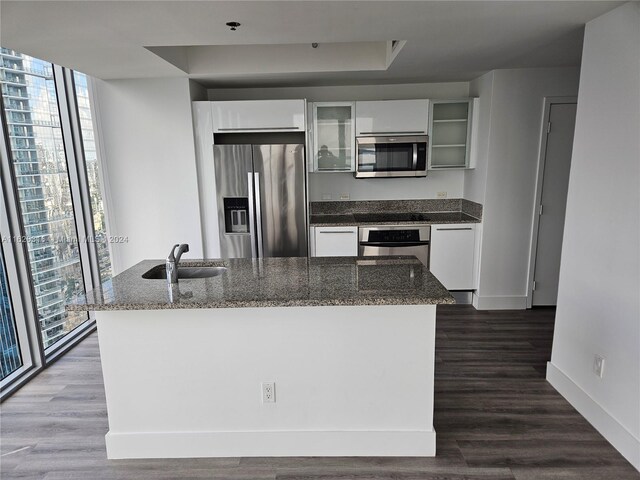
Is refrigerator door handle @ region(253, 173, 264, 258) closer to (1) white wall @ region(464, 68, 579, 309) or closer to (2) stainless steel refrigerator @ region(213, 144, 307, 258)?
(2) stainless steel refrigerator @ region(213, 144, 307, 258)

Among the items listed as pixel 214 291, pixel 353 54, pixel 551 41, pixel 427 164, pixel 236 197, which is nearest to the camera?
pixel 214 291

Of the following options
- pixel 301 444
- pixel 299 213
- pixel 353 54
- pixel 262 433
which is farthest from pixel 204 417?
pixel 353 54

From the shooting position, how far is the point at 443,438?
231 centimetres

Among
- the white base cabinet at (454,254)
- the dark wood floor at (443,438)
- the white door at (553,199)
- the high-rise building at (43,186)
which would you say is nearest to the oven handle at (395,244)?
the white base cabinet at (454,254)

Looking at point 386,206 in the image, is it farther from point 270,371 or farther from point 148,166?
point 270,371

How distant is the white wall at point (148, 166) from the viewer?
151 inches

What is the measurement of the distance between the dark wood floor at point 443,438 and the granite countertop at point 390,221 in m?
1.46

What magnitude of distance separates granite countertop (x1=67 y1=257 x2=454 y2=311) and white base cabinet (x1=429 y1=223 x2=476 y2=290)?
1.83m

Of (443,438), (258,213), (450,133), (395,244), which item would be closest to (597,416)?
(443,438)

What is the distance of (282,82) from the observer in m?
4.26

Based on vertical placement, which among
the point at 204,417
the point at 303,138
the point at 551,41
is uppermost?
the point at 551,41

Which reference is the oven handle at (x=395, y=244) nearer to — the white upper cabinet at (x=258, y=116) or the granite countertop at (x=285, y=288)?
the white upper cabinet at (x=258, y=116)

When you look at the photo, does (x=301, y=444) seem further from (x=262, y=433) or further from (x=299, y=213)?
(x=299, y=213)

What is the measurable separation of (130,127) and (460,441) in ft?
12.5
